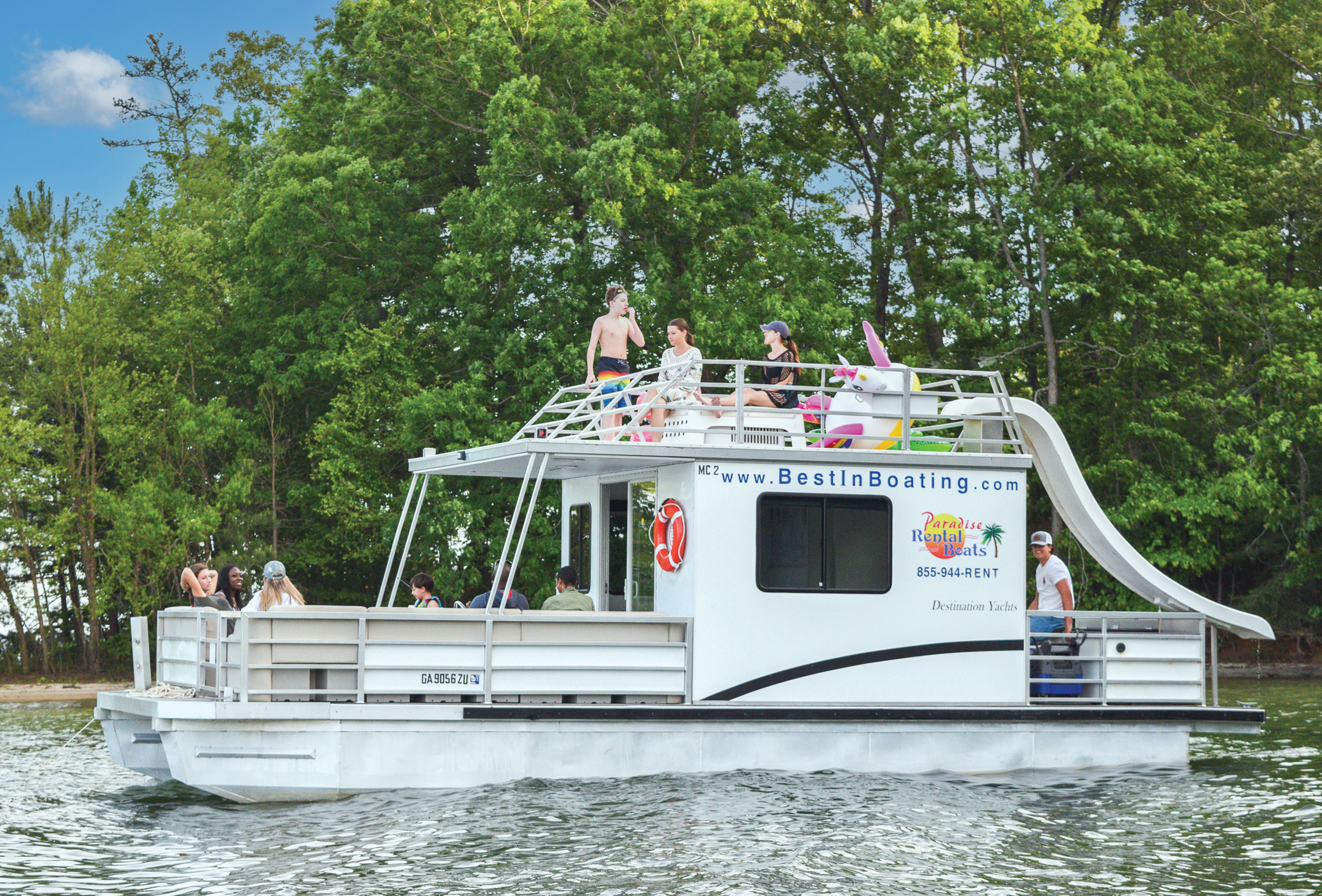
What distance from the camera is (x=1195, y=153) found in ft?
99.9

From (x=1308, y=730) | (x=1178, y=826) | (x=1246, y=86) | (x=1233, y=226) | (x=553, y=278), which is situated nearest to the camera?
(x=1178, y=826)

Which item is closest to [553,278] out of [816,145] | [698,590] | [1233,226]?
[816,145]

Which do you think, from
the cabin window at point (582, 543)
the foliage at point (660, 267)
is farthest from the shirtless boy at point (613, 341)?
the foliage at point (660, 267)

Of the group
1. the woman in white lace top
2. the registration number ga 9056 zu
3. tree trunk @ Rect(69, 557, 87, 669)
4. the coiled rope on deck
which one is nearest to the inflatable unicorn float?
the woman in white lace top

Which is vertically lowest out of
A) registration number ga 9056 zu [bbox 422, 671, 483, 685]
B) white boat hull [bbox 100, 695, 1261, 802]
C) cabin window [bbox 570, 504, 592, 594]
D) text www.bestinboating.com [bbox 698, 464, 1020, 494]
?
white boat hull [bbox 100, 695, 1261, 802]

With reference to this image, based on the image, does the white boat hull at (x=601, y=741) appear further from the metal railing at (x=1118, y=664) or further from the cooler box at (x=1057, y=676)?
the cooler box at (x=1057, y=676)

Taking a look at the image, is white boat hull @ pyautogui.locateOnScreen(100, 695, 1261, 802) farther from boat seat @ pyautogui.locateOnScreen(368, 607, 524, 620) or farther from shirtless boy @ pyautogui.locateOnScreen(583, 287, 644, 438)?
shirtless boy @ pyautogui.locateOnScreen(583, 287, 644, 438)

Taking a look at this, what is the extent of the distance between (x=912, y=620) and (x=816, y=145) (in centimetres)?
2211

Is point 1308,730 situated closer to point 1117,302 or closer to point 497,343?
point 1117,302

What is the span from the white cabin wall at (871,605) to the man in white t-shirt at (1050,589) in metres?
0.54

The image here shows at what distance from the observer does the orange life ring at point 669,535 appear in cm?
1303

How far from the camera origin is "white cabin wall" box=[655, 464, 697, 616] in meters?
12.9

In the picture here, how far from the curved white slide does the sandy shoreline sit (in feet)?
65.2

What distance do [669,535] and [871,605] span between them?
1919 mm
